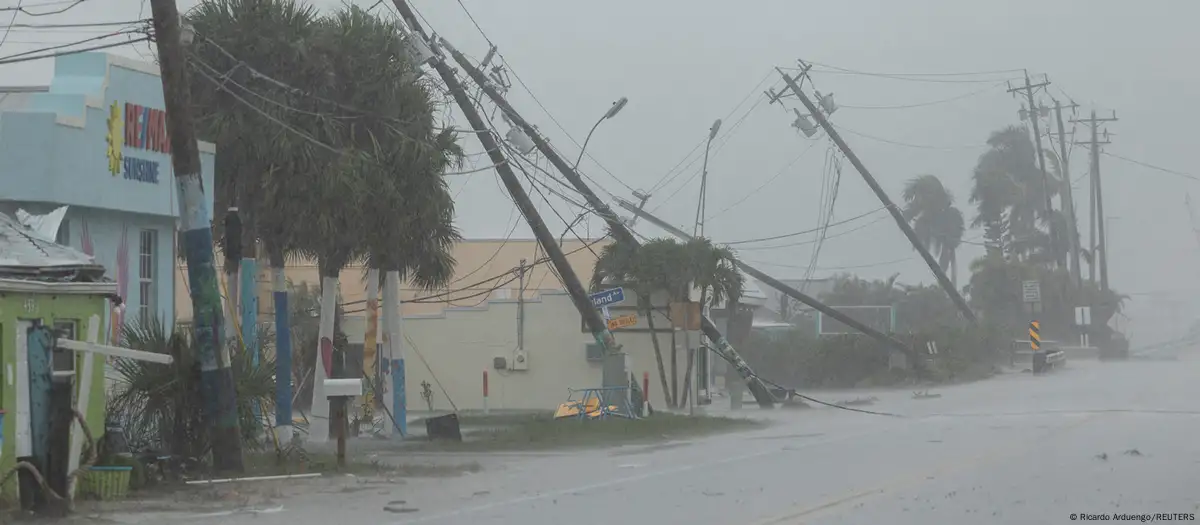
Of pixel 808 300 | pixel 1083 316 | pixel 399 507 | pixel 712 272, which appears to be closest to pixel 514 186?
pixel 712 272

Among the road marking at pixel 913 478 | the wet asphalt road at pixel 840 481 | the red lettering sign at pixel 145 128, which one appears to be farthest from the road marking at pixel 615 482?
the red lettering sign at pixel 145 128

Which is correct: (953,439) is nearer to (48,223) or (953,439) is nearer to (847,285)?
(48,223)

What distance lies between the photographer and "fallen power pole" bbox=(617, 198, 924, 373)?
1612 inches

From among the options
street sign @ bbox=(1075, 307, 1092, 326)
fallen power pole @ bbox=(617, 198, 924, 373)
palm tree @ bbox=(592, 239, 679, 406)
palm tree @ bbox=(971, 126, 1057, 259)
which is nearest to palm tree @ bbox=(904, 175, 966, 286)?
palm tree @ bbox=(971, 126, 1057, 259)

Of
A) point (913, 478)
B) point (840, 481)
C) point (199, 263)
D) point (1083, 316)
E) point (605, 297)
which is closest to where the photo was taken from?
point (840, 481)

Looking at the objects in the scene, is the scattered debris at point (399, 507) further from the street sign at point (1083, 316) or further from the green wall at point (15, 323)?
the street sign at point (1083, 316)

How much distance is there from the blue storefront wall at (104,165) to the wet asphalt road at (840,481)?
6191 mm

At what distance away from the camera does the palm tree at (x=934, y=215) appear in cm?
11550

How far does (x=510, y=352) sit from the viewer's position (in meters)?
45.9

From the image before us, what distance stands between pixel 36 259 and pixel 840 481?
29.9ft

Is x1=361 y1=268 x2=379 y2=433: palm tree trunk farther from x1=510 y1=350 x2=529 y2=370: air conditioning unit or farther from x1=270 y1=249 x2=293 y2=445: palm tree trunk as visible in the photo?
x1=510 y1=350 x2=529 y2=370: air conditioning unit

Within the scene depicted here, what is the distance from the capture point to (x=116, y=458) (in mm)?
16906

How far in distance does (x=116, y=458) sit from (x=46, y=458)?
1.72m

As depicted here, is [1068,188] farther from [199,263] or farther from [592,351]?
[199,263]
